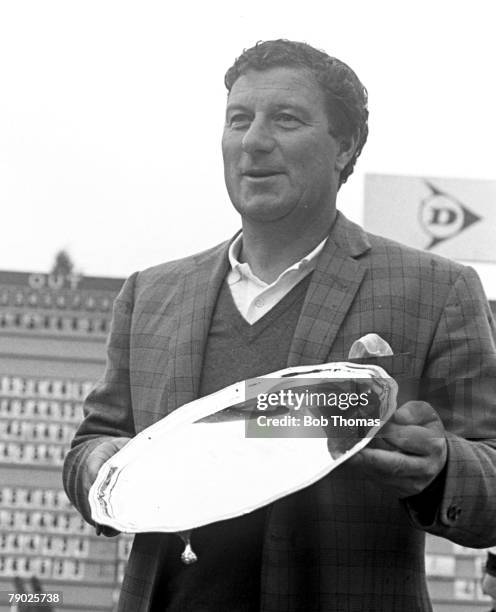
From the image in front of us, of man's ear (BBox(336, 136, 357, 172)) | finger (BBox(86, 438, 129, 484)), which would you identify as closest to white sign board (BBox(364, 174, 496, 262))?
man's ear (BBox(336, 136, 357, 172))

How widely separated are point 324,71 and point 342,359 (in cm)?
20

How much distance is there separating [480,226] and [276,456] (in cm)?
85

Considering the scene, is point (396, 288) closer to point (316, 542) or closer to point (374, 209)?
point (316, 542)

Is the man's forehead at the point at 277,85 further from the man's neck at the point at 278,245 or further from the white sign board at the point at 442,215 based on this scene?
the white sign board at the point at 442,215

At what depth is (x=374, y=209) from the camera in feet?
4.07

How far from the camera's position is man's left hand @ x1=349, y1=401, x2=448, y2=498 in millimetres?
556

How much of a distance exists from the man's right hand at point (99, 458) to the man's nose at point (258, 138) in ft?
0.68

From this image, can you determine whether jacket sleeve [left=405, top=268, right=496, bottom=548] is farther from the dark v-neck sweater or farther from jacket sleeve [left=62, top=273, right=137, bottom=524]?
jacket sleeve [left=62, top=273, right=137, bottom=524]

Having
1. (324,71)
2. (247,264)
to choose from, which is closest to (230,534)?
(247,264)

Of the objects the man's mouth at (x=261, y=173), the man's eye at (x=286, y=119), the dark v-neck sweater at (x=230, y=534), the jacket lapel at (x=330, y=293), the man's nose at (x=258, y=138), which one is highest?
the man's eye at (x=286, y=119)

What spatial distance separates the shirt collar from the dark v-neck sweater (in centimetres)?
1

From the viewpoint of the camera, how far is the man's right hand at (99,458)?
2.17ft

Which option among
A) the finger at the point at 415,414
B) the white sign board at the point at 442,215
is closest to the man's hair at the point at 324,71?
the finger at the point at 415,414

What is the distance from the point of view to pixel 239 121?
73cm
